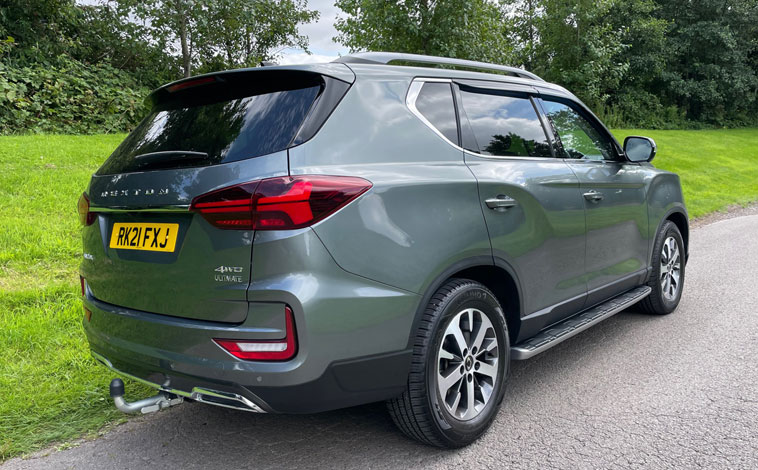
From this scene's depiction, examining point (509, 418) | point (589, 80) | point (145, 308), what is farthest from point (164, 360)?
point (589, 80)

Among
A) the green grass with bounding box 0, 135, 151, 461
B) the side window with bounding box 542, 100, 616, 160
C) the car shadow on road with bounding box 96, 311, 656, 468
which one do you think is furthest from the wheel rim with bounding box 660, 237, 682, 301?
the green grass with bounding box 0, 135, 151, 461

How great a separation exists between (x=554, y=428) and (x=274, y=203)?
1.88 metres

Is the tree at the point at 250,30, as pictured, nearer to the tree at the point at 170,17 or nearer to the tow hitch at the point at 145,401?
the tree at the point at 170,17

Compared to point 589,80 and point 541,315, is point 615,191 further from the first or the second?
point 589,80

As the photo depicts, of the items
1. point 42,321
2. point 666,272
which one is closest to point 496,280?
point 666,272

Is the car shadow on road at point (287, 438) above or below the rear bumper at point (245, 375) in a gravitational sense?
below

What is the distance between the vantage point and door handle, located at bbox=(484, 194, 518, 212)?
9.68 feet

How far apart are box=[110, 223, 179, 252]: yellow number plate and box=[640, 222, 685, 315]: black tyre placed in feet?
12.6

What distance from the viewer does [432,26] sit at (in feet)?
37.4

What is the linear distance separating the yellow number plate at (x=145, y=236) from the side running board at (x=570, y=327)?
71.8 inches

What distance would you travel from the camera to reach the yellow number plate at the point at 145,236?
2426mm

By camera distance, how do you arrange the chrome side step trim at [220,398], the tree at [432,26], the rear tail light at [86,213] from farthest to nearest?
1. the tree at [432,26]
2. the rear tail light at [86,213]
3. the chrome side step trim at [220,398]

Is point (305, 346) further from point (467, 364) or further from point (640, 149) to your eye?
point (640, 149)

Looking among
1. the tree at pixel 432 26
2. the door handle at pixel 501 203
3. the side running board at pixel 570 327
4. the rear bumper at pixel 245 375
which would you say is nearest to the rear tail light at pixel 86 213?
the rear bumper at pixel 245 375
